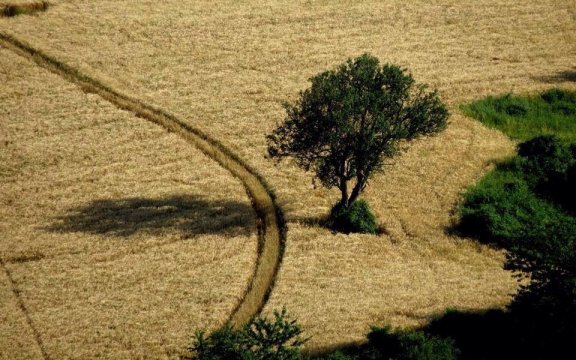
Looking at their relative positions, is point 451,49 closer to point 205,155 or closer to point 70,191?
point 205,155

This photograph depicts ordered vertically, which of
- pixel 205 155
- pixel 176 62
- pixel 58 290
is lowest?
pixel 58 290

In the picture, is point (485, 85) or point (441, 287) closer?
Answer: point (441, 287)

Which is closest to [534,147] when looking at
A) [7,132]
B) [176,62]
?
[176,62]

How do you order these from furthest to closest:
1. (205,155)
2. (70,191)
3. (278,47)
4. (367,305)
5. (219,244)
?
(278,47)
(205,155)
(70,191)
(219,244)
(367,305)

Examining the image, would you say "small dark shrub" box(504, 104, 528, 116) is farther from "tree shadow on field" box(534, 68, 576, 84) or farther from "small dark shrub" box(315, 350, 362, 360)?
"small dark shrub" box(315, 350, 362, 360)

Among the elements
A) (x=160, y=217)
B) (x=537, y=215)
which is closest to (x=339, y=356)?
(x=160, y=217)
